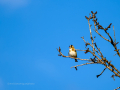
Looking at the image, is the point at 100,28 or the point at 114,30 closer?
the point at 114,30

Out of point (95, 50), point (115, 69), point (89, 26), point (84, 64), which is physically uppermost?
point (89, 26)

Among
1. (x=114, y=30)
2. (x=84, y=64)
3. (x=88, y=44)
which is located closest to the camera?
(x=114, y=30)

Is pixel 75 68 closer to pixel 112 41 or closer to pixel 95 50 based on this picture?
pixel 95 50

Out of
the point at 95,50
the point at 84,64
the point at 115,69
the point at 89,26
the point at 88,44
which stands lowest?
the point at 115,69

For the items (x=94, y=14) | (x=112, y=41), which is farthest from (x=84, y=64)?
(x=94, y=14)

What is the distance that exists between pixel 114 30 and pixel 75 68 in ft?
6.57

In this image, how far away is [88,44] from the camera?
6238 millimetres

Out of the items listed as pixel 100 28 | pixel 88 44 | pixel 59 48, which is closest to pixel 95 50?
pixel 88 44

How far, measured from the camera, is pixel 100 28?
5.95 m

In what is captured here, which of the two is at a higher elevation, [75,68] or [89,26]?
[89,26]

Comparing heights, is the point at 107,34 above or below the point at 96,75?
above

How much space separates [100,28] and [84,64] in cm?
147

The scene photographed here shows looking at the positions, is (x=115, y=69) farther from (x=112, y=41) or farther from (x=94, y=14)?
(x=94, y=14)

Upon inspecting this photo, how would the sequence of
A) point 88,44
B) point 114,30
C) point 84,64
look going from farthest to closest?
point 88,44 → point 84,64 → point 114,30
